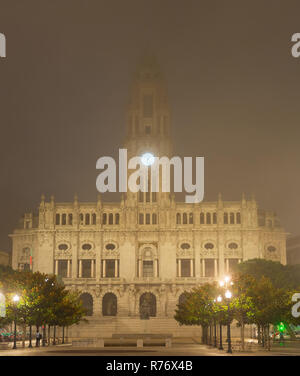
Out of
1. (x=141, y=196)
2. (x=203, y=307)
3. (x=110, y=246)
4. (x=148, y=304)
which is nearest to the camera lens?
(x=203, y=307)

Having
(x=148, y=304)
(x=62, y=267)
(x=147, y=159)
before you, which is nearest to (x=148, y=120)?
(x=147, y=159)

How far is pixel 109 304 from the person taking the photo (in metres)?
128

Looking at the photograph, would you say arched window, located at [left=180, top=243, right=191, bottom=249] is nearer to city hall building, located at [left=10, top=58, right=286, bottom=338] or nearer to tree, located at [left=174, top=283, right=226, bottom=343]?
city hall building, located at [left=10, top=58, right=286, bottom=338]

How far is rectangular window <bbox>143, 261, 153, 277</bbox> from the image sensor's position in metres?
130

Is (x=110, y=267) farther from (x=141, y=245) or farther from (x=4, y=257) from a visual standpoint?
(x=4, y=257)

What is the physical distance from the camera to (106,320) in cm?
11631

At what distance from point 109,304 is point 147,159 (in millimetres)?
31636

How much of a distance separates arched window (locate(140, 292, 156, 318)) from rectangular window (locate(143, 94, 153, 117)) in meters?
40.3

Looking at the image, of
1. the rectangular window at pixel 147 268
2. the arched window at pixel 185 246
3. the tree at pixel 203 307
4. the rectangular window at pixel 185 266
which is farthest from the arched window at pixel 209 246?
the tree at pixel 203 307

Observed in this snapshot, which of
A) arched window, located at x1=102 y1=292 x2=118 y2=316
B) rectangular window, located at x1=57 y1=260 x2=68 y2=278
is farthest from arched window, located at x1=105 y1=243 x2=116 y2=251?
arched window, located at x1=102 y1=292 x2=118 y2=316

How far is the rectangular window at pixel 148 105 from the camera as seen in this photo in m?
140
